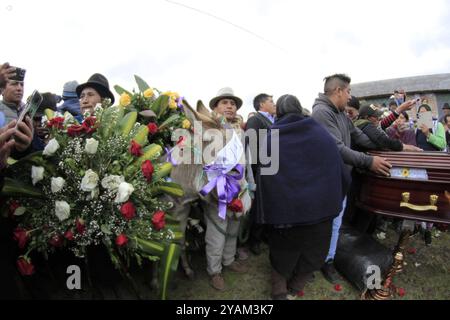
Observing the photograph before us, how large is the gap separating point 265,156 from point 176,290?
163 centimetres

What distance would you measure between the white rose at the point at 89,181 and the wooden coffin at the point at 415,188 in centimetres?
256

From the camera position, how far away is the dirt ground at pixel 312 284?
9.11 feet

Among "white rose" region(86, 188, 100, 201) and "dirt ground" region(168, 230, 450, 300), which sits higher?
"white rose" region(86, 188, 100, 201)

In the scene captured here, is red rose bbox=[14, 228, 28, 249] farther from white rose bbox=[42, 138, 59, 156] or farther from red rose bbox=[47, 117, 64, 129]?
red rose bbox=[47, 117, 64, 129]

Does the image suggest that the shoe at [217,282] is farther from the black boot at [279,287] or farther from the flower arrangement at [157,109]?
the flower arrangement at [157,109]

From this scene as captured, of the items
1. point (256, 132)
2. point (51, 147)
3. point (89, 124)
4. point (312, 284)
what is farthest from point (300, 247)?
point (51, 147)

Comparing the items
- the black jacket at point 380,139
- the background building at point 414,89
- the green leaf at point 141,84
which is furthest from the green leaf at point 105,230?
the background building at point 414,89

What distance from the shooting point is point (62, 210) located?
6.01 feet

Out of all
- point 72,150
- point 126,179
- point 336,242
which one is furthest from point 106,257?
point 336,242

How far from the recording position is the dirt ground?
9.11ft

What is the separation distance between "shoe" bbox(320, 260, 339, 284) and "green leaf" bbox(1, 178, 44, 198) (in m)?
2.92

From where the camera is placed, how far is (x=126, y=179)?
205 centimetres

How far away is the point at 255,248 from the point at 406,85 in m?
18.8

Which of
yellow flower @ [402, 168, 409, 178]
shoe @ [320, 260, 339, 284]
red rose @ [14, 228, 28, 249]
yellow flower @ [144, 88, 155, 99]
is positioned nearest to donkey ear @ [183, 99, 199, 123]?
yellow flower @ [144, 88, 155, 99]
